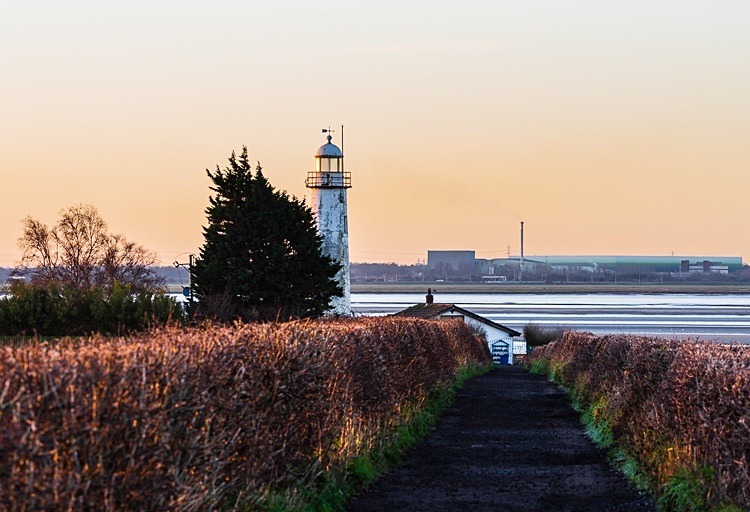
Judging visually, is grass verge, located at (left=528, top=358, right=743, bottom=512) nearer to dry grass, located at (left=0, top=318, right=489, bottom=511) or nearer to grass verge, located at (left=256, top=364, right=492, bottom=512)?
grass verge, located at (left=256, top=364, right=492, bottom=512)

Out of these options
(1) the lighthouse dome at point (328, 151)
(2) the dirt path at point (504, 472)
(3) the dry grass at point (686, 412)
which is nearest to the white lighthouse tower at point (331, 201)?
(1) the lighthouse dome at point (328, 151)

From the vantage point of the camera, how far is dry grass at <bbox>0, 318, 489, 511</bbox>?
6.01m

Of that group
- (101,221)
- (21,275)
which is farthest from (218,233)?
(101,221)

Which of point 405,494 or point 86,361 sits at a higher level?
point 86,361

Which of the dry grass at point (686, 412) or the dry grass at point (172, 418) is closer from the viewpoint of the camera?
the dry grass at point (172, 418)

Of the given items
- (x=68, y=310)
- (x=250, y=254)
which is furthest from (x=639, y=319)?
(x=68, y=310)

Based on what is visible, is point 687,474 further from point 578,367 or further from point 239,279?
point 239,279

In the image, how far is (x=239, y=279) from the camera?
134 feet

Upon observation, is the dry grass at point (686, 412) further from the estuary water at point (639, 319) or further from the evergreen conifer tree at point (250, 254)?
the estuary water at point (639, 319)

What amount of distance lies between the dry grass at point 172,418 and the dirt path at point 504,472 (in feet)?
3.50

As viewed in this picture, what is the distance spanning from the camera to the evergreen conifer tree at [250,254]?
41281mm

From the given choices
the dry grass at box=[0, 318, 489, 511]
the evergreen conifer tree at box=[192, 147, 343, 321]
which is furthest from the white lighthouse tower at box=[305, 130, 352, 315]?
the dry grass at box=[0, 318, 489, 511]

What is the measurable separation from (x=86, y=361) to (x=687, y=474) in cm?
640

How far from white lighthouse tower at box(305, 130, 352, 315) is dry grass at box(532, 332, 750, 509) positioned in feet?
131
